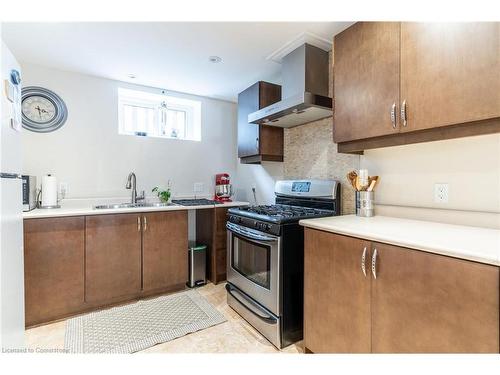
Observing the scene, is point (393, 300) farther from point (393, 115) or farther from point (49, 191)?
point (49, 191)

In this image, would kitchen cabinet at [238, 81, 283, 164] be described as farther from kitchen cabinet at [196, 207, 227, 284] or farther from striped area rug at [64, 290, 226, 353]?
striped area rug at [64, 290, 226, 353]

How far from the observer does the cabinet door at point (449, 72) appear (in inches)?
42.5

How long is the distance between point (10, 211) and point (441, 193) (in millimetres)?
2294

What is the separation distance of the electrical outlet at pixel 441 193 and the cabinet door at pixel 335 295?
2.18 feet

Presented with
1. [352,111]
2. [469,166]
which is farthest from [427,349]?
[352,111]

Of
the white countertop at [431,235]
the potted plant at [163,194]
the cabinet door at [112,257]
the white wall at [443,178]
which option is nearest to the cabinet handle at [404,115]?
the white wall at [443,178]

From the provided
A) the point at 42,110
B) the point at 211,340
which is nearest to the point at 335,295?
the point at 211,340

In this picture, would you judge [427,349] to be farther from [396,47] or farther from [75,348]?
[75,348]

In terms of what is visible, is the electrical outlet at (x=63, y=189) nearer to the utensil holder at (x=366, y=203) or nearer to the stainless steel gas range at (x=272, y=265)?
the stainless steel gas range at (x=272, y=265)

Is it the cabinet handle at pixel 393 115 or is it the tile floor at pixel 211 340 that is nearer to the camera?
the cabinet handle at pixel 393 115

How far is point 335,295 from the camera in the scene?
1.39m

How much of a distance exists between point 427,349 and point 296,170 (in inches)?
70.6

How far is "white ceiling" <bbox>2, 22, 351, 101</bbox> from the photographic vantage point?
71.5 inches

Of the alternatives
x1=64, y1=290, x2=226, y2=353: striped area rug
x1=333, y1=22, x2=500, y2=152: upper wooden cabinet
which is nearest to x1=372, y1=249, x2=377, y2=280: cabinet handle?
x1=333, y1=22, x2=500, y2=152: upper wooden cabinet
